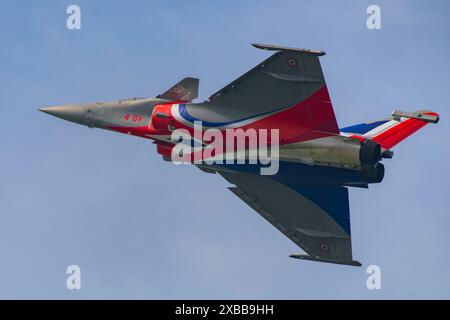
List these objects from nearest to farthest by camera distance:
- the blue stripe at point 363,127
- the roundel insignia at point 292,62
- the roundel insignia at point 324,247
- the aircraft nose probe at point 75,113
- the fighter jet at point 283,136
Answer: the roundel insignia at point 292,62 → the fighter jet at point 283,136 → the blue stripe at point 363,127 → the aircraft nose probe at point 75,113 → the roundel insignia at point 324,247

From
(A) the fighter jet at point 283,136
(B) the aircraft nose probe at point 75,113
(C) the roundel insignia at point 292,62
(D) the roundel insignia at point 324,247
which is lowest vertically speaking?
(D) the roundel insignia at point 324,247

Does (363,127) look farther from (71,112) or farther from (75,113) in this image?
(71,112)

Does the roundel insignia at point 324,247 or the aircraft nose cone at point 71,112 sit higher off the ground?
the aircraft nose cone at point 71,112

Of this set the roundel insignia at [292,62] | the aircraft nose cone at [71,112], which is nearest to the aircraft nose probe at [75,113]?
the aircraft nose cone at [71,112]

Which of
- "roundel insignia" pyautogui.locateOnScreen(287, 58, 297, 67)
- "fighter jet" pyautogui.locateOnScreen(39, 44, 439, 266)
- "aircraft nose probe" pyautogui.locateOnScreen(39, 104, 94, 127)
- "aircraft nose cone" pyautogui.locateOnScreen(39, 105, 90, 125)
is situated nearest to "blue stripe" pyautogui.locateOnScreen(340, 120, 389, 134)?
"fighter jet" pyautogui.locateOnScreen(39, 44, 439, 266)

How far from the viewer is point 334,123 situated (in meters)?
44.9

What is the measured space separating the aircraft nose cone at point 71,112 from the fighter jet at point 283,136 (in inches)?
1.5

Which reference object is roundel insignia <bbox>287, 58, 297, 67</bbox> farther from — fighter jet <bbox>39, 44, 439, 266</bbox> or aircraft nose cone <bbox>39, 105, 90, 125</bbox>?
aircraft nose cone <bbox>39, 105, 90, 125</bbox>

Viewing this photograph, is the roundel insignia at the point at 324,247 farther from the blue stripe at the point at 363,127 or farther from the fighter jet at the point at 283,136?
the blue stripe at the point at 363,127

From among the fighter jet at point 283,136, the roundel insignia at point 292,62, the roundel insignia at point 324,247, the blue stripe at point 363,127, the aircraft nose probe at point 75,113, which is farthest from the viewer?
the roundel insignia at point 324,247

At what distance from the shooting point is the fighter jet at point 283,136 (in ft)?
147

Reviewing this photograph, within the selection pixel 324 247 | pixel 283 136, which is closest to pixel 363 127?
pixel 283 136

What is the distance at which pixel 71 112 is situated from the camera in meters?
48.6

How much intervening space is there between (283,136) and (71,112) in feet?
28.1
